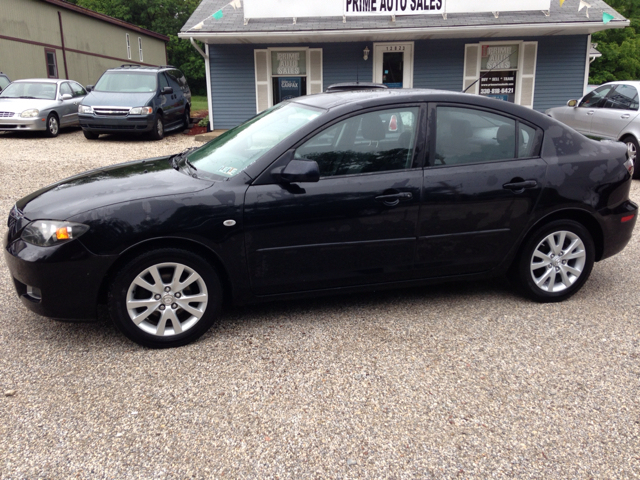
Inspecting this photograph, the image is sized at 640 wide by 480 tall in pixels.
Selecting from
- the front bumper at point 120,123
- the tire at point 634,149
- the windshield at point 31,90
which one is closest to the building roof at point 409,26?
the front bumper at point 120,123

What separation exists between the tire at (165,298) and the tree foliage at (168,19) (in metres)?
42.9

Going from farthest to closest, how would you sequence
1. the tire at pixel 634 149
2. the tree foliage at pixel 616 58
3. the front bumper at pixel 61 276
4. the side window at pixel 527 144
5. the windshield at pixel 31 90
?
the tree foliage at pixel 616 58 → the windshield at pixel 31 90 → the tire at pixel 634 149 → the side window at pixel 527 144 → the front bumper at pixel 61 276

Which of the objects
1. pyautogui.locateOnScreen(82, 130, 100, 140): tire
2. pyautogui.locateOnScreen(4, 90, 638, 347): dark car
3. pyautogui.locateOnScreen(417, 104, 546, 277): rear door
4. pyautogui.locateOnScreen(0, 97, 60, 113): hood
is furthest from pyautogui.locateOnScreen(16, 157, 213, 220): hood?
pyautogui.locateOnScreen(0, 97, 60, 113): hood

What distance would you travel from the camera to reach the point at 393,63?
51.8ft

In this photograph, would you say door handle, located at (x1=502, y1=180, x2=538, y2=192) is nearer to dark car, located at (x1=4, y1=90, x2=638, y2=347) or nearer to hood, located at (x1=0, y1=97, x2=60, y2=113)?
dark car, located at (x1=4, y1=90, x2=638, y2=347)

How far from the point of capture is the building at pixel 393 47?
14.5 meters

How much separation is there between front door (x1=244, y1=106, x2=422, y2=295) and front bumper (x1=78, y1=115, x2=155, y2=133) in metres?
10.6

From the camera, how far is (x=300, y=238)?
3691 mm

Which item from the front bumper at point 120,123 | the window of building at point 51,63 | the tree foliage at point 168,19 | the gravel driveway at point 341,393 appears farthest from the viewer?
the tree foliage at point 168,19

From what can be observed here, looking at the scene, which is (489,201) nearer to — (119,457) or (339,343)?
(339,343)

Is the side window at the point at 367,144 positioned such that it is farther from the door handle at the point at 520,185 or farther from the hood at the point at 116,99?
the hood at the point at 116,99

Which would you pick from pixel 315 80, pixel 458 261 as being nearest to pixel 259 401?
pixel 458 261

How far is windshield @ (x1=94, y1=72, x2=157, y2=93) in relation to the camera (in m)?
13.9

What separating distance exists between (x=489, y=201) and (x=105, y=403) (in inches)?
112
